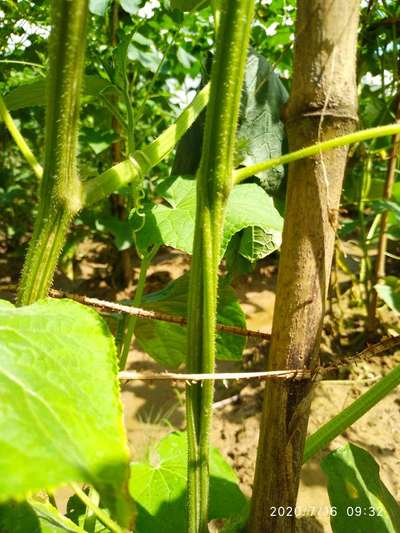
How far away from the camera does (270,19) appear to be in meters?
2.31

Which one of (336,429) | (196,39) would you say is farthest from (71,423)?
(196,39)

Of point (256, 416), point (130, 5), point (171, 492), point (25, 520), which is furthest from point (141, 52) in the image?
point (25, 520)

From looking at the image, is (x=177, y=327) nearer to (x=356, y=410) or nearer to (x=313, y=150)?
(x=356, y=410)

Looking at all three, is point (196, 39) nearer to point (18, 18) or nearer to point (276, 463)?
point (18, 18)

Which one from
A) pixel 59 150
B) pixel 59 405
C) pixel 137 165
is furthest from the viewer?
pixel 137 165

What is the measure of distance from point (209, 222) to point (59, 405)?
0.27m

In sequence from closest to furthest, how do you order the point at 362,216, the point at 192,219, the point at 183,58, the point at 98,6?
the point at 192,219 → the point at 98,6 → the point at 362,216 → the point at 183,58

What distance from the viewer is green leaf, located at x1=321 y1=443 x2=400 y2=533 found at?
2.76ft

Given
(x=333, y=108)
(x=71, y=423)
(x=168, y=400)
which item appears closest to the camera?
(x=71, y=423)

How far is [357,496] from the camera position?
2.80ft

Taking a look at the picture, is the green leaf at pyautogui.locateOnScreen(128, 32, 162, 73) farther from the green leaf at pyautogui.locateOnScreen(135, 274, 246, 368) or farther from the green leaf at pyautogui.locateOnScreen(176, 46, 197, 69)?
the green leaf at pyautogui.locateOnScreen(135, 274, 246, 368)

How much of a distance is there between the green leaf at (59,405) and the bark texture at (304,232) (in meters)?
0.30

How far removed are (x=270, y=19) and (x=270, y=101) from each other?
4.98 feet

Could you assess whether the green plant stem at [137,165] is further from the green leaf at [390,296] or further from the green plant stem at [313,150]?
the green leaf at [390,296]
